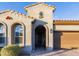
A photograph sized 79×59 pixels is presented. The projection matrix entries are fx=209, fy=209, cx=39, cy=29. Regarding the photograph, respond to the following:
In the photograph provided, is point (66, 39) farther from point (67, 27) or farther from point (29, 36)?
point (29, 36)

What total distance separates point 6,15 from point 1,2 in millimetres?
1138

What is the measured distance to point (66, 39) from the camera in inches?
722

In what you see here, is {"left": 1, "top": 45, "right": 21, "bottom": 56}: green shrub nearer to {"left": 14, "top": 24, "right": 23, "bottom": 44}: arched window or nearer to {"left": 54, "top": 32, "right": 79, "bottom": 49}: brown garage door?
{"left": 14, "top": 24, "right": 23, "bottom": 44}: arched window

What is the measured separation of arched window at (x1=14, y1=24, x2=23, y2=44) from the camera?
17000 millimetres

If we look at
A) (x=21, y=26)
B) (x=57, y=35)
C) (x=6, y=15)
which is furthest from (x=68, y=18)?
(x=6, y=15)

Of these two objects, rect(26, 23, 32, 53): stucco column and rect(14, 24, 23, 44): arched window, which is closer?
rect(26, 23, 32, 53): stucco column

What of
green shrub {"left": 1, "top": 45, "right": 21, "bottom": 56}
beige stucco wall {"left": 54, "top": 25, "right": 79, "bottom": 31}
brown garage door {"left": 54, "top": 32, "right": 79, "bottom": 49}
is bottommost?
green shrub {"left": 1, "top": 45, "right": 21, "bottom": 56}

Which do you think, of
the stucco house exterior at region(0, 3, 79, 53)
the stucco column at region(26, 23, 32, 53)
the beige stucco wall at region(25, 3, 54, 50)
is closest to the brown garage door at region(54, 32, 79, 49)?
the stucco house exterior at region(0, 3, 79, 53)

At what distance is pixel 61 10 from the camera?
17656 millimetres

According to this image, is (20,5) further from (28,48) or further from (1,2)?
(28,48)

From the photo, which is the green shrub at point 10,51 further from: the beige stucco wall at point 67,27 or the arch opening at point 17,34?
the beige stucco wall at point 67,27

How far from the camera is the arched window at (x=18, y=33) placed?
17000 mm

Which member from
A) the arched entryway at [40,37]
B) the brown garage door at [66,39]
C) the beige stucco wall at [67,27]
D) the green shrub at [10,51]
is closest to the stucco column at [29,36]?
the green shrub at [10,51]

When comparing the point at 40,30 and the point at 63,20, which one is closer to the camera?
the point at 63,20
